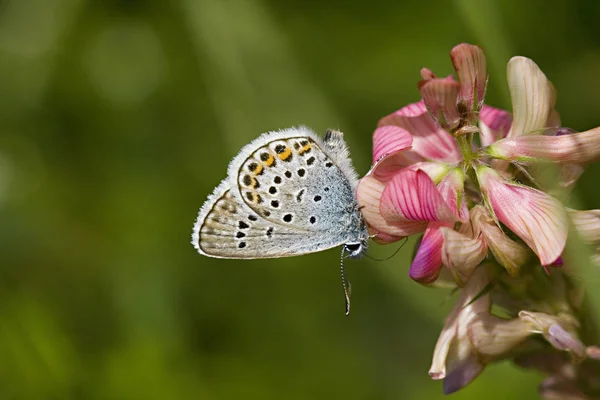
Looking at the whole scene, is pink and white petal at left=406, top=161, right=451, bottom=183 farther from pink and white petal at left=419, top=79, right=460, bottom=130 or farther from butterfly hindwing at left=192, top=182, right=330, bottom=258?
butterfly hindwing at left=192, top=182, right=330, bottom=258

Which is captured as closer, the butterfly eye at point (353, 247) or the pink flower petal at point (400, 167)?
the pink flower petal at point (400, 167)

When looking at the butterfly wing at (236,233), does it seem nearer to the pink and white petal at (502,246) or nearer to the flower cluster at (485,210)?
the flower cluster at (485,210)

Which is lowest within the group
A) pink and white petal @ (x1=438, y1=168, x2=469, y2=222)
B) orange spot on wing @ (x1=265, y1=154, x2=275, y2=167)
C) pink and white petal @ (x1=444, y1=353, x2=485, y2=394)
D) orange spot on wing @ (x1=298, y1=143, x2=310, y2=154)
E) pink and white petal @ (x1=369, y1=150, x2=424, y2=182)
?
pink and white petal @ (x1=444, y1=353, x2=485, y2=394)

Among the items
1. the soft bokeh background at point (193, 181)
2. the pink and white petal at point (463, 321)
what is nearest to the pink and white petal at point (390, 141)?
the pink and white petal at point (463, 321)

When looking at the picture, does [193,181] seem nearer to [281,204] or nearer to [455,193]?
[281,204]

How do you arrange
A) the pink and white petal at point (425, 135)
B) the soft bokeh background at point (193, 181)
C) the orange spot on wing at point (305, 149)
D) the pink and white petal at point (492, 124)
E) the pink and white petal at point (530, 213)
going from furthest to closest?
1. the soft bokeh background at point (193, 181)
2. the orange spot on wing at point (305, 149)
3. the pink and white petal at point (492, 124)
4. the pink and white petal at point (425, 135)
5. the pink and white petal at point (530, 213)

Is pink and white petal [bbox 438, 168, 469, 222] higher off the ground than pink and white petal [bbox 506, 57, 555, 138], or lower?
lower

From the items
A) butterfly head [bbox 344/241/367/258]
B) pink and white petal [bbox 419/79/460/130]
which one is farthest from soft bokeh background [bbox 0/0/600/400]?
pink and white petal [bbox 419/79/460/130]

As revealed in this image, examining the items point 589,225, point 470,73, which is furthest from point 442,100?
point 589,225
